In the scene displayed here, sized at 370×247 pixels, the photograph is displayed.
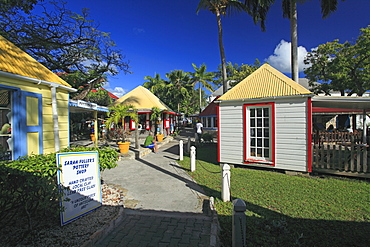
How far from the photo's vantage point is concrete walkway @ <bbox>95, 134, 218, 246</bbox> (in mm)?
3113

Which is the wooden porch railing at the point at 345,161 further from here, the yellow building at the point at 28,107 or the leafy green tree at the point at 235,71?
the leafy green tree at the point at 235,71

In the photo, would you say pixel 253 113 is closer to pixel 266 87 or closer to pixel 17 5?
pixel 266 87

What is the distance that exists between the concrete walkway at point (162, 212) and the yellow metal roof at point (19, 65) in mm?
3807

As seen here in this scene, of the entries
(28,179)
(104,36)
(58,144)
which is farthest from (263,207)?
(104,36)

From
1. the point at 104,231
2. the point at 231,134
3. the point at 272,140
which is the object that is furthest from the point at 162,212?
the point at 272,140

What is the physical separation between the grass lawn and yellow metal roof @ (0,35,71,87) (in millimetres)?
5747

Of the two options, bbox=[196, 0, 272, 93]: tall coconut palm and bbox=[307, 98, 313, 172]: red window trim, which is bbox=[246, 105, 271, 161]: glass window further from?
bbox=[196, 0, 272, 93]: tall coconut palm

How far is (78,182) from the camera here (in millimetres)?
3660

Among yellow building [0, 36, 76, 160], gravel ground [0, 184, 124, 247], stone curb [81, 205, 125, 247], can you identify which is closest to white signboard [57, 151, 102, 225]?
gravel ground [0, 184, 124, 247]

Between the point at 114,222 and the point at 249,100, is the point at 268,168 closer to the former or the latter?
the point at 249,100

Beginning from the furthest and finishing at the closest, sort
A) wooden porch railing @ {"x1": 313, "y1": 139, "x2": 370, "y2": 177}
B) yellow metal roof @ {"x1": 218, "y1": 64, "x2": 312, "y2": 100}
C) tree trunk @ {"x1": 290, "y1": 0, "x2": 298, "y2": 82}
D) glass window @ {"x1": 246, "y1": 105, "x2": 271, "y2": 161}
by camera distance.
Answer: tree trunk @ {"x1": 290, "y1": 0, "x2": 298, "y2": 82} → glass window @ {"x1": 246, "y1": 105, "x2": 271, "y2": 161} → yellow metal roof @ {"x1": 218, "y1": 64, "x2": 312, "y2": 100} → wooden porch railing @ {"x1": 313, "y1": 139, "x2": 370, "y2": 177}

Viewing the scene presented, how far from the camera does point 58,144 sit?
18.6 ft

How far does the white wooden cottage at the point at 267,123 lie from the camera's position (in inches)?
259

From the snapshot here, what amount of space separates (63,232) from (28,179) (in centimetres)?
110
